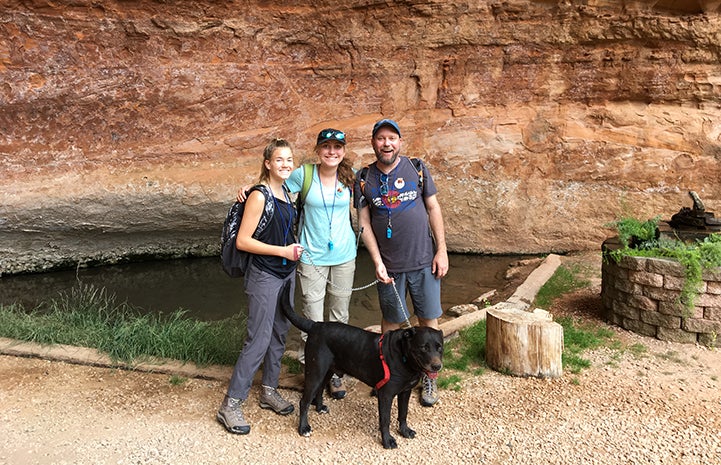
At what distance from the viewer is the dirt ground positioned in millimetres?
3428

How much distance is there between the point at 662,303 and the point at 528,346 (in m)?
1.65

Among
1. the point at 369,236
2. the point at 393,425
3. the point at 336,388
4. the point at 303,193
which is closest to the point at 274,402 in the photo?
the point at 336,388

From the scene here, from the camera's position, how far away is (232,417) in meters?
3.71

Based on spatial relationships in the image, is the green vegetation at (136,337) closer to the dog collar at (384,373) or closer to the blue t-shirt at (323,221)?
the blue t-shirt at (323,221)

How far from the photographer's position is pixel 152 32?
9492 mm

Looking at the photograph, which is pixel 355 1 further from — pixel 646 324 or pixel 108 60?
pixel 646 324

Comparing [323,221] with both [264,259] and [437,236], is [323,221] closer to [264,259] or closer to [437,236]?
[264,259]

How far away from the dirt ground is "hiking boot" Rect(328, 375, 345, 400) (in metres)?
0.05

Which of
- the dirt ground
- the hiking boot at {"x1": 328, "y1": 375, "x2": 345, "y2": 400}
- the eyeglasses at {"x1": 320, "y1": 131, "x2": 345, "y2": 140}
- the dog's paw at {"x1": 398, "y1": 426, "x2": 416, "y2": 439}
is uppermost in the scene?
the eyeglasses at {"x1": 320, "y1": 131, "x2": 345, "y2": 140}

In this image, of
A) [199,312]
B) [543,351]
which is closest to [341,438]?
[543,351]

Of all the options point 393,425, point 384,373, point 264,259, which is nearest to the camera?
point 384,373

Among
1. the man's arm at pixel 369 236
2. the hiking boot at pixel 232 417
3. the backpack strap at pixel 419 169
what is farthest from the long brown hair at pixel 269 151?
the hiking boot at pixel 232 417

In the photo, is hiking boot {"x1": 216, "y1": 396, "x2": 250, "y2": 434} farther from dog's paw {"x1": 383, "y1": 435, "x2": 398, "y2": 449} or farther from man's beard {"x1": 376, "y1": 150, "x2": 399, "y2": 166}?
man's beard {"x1": 376, "y1": 150, "x2": 399, "y2": 166}

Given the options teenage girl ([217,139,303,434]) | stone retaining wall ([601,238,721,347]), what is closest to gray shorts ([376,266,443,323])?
teenage girl ([217,139,303,434])
